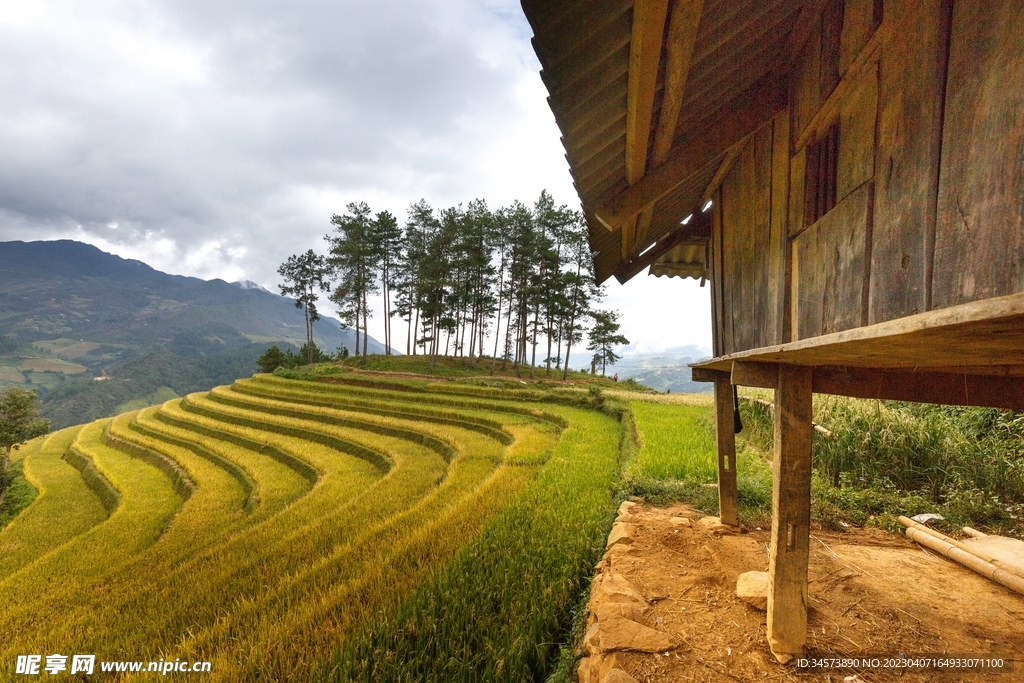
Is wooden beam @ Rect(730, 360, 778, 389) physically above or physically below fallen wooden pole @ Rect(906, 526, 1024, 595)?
above

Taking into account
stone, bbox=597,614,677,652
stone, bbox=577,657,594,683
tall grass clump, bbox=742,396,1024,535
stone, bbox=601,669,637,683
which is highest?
tall grass clump, bbox=742,396,1024,535

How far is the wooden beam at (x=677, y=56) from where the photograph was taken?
4.87 feet

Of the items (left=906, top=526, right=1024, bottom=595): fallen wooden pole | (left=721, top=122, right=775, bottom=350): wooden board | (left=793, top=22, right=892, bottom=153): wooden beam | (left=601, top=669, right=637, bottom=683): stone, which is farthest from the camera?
(left=906, top=526, right=1024, bottom=595): fallen wooden pole

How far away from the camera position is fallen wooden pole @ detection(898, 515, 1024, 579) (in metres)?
3.96

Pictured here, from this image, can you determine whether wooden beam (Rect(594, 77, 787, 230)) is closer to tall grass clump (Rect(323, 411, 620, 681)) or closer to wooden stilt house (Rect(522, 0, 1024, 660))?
wooden stilt house (Rect(522, 0, 1024, 660))

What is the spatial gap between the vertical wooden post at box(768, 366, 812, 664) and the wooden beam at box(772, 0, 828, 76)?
214cm

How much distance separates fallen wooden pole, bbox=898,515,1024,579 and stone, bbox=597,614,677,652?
11.6 feet

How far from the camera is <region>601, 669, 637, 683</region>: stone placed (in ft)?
8.78

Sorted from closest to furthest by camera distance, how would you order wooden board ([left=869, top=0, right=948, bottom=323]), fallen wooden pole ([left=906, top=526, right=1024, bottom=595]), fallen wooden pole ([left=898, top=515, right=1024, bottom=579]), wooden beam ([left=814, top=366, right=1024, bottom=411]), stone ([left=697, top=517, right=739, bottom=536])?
wooden board ([left=869, top=0, right=948, bottom=323]) → wooden beam ([left=814, top=366, right=1024, bottom=411]) → fallen wooden pole ([left=906, top=526, right=1024, bottom=595]) → fallen wooden pole ([left=898, top=515, right=1024, bottom=579]) → stone ([left=697, top=517, right=739, bottom=536])

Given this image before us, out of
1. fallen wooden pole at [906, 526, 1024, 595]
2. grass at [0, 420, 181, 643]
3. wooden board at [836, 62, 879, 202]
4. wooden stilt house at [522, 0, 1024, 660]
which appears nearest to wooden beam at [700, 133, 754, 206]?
wooden stilt house at [522, 0, 1024, 660]

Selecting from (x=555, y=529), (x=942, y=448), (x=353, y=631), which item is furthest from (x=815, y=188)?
(x=942, y=448)

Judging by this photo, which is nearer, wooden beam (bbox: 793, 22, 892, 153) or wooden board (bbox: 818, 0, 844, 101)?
wooden beam (bbox: 793, 22, 892, 153)

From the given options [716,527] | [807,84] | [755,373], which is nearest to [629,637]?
[755,373]

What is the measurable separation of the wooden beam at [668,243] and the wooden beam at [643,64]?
11.5 ft
